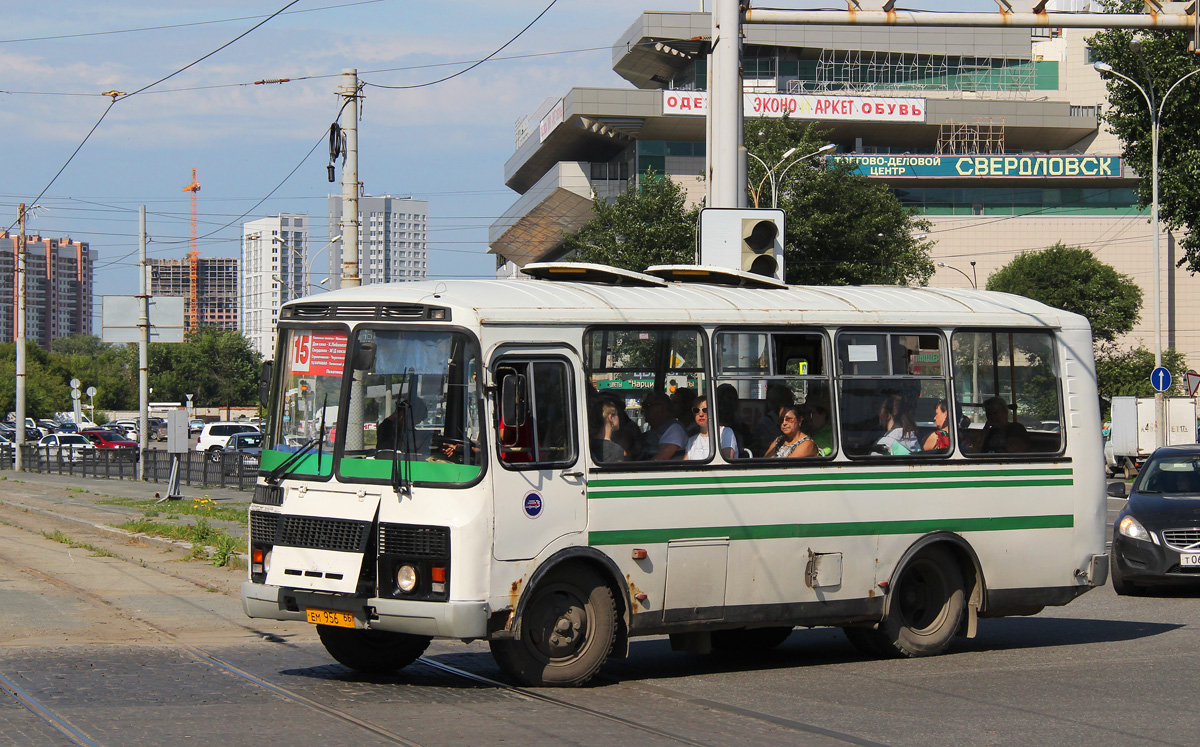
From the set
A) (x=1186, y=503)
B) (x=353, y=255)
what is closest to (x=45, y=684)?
(x=1186, y=503)

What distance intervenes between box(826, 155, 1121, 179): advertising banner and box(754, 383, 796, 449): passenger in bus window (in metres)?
72.9

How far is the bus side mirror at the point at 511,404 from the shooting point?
27.0 feet

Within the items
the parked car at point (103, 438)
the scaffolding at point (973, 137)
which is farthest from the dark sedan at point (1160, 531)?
the scaffolding at point (973, 137)

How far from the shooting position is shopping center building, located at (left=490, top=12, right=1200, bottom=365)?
7825 centimetres

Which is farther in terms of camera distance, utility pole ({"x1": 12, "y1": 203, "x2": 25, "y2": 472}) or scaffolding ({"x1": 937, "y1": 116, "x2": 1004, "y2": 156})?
scaffolding ({"x1": 937, "y1": 116, "x2": 1004, "y2": 156})

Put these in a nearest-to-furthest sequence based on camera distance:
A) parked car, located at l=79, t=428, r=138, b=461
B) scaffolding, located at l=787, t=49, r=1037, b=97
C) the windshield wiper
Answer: the windshield wiper
parked car, located at l=79, t=428, r=138, b=461
scaffolding, located at l=787, t=49, r=1037, b=97

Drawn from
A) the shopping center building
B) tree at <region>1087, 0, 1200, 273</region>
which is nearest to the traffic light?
tree at <region>1087, 0, 1200, 273</region>

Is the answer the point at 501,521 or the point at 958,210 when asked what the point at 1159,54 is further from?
the point at 958,210

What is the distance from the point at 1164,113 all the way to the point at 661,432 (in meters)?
23.1

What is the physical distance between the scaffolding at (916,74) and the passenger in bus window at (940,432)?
74.4 metres

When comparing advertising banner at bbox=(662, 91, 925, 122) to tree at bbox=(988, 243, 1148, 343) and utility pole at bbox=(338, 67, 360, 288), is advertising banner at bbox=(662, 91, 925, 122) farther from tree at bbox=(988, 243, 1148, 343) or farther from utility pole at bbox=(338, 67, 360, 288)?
utility pole at bbox=(338, 67, 360, 288)

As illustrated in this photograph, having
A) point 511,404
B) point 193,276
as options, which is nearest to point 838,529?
point 511,404

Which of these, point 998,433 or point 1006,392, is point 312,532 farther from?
point 1006,392

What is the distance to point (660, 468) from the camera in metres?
9.02
